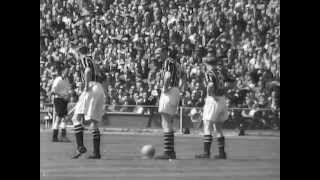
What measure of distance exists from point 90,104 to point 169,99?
3.62 ft

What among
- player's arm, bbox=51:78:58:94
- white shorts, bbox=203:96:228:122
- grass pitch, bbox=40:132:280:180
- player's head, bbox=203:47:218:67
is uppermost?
player's head, bbox=203:47:218:67

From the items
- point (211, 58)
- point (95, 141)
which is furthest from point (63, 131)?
point (211, 58)

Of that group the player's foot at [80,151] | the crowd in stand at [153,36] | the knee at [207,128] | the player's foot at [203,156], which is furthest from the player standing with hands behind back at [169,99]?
the player's foot at [80,151]

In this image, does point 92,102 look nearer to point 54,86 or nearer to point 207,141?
point 54,86

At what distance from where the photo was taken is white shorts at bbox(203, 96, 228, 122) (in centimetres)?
1263

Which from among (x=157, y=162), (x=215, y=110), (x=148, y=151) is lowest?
(x=157, y=162)

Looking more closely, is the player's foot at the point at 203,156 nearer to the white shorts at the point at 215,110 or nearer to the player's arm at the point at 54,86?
the white shorts at the point at 215,110

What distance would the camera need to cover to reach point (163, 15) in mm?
12211

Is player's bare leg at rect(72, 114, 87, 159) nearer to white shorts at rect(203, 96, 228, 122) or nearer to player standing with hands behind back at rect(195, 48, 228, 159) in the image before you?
player standing with hands behind back at rect(195, 48, 228, 159)

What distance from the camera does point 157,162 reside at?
12125mm

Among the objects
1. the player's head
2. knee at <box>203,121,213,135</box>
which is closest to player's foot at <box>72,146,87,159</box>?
knee at <box>203,121,213,135</box>
